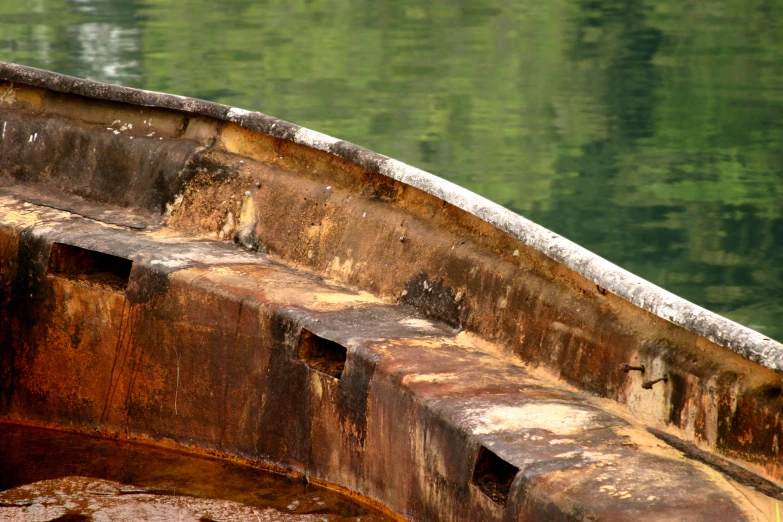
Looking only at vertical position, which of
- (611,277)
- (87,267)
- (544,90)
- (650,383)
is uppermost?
(611,277)

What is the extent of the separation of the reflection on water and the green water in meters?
5.73

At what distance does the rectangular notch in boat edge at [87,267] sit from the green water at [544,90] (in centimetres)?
569

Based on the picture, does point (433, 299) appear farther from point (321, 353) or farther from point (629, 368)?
point (629, 368)

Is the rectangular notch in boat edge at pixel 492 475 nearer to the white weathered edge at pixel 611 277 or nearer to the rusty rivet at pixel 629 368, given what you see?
the rusty rivet at pixel 629 368

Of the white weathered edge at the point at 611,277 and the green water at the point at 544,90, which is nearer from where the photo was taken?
the white weathered edge at the point at 611,277

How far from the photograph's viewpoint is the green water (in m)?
10.8

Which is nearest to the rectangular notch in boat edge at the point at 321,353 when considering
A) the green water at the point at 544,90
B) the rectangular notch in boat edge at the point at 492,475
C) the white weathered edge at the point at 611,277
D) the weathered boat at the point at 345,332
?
the weathered boat at the point at 345,332

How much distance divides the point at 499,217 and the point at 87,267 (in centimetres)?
167

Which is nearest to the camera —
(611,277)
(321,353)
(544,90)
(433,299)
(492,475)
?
(492,475)

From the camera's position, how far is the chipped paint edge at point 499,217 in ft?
9.00

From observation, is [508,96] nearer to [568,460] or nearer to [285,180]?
[285,180]

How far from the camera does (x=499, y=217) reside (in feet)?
11.6

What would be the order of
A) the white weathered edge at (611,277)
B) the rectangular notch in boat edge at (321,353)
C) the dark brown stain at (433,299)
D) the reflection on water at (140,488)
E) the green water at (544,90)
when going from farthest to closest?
the green water at (544,90), the dark brown stain at (433,299), the rectangular notch in boat edge at (321,353), the reflection on water at (140,488), the white weathered edge at (611,277)

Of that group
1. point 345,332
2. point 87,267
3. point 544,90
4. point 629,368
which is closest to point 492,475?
point 629,368
